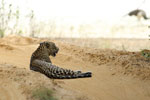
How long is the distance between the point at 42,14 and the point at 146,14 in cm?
752

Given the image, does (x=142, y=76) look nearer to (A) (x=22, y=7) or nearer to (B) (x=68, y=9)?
(A) (x=22, y=7)

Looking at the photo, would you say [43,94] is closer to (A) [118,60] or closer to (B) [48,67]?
(B) [48,67]

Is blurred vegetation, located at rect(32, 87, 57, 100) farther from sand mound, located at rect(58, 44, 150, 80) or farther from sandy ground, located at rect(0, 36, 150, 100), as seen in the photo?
sand mound, located at rect(58, 44, 150, 80)

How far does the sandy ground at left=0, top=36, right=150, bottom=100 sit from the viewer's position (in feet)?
16.1

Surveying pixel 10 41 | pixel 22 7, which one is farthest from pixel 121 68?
pixel 22 7

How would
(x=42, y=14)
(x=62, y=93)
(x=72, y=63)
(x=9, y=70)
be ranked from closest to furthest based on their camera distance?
(x=62, y=93)
(x=9, y=70)
(x=72, y=63)
(x=42, y=14)

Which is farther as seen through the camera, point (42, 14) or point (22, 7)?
point (42, 14)

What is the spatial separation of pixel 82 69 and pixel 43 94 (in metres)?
2.88

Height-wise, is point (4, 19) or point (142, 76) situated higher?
point (4, 19)

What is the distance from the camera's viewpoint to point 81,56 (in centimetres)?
821

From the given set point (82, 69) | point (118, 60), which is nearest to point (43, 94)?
point (82, 69)

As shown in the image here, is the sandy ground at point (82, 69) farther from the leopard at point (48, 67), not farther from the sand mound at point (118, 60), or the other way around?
the leopard at point (48, 67)

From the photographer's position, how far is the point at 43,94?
4461 mm

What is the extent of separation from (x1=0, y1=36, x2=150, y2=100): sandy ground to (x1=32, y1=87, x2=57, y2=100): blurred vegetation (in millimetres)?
86
